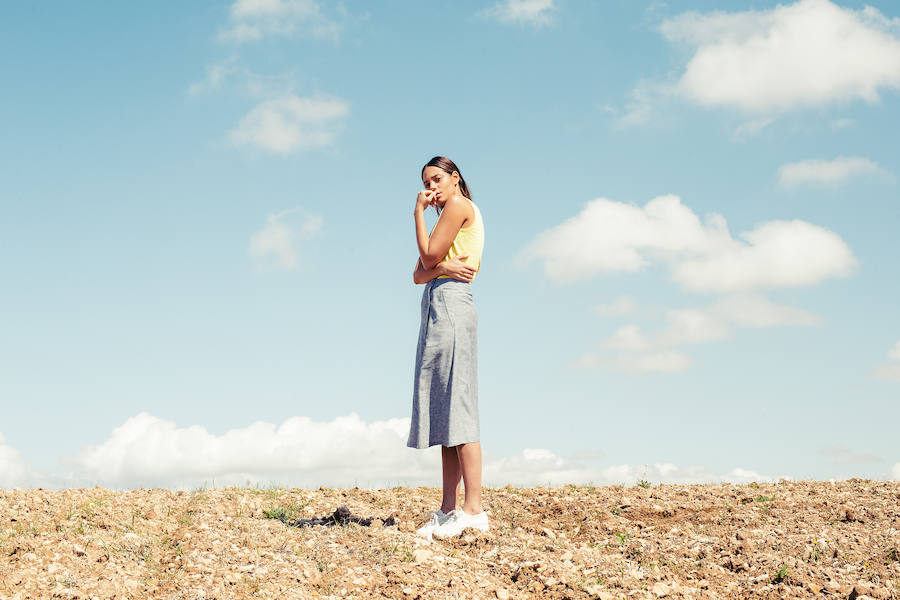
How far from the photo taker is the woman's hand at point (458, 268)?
684 cm

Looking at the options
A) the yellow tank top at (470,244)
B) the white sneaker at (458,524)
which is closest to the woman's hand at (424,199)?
the yellow tank top at (470,244)

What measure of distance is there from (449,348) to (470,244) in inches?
36.1

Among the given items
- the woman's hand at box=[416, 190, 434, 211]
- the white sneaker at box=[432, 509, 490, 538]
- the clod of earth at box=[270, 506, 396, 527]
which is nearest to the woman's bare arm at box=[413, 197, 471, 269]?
the woman's hand at box=[416, 190, 434, 211]

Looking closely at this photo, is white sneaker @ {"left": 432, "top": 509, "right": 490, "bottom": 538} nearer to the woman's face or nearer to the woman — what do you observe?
the woman

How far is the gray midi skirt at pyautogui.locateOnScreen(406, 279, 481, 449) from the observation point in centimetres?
676

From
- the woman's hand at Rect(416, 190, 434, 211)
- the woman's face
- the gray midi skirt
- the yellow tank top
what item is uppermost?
the woman's face

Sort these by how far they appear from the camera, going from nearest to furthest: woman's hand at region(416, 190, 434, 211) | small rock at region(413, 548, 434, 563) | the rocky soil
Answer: the rocky soil, small rock at region(413, 548, 434, 563), woman's hand at region(416, 190, 434, 211)

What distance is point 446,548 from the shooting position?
6.66 m

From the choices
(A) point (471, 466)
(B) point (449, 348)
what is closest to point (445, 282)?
(B) point (449, 348)

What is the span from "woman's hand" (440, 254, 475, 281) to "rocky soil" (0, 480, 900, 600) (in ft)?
7.37

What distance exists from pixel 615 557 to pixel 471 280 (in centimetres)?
264

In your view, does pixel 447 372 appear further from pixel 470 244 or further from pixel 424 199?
pixel 424 199

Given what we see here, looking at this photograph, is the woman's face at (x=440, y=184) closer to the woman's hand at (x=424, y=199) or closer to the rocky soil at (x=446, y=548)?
the woman's hand at (x=424, y=199)

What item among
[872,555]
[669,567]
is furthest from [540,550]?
[872,555]
